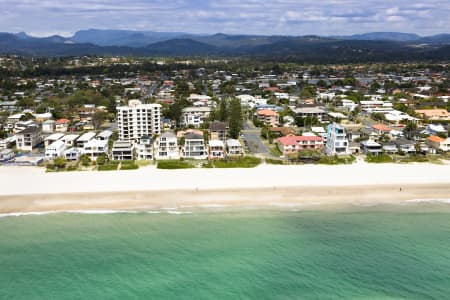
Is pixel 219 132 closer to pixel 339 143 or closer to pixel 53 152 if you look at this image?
pixel 339 143

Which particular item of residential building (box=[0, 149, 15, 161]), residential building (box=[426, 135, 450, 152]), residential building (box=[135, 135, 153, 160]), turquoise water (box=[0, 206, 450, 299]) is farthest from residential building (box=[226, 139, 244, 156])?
residential building (box=[0, 149, 15, 161])

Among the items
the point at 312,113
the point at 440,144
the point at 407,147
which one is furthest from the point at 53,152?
the point at 440,144

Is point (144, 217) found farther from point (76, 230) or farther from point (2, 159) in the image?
point (2, 159)

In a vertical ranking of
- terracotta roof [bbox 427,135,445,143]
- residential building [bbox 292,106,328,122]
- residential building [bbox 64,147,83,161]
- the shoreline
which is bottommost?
the shoreline

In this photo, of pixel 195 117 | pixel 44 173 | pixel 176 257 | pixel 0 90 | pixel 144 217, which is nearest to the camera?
pixel 176 257

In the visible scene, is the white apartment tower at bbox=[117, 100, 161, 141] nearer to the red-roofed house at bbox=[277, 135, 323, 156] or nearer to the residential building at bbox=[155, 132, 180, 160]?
the residential building at bbox=[155, 132, 180, 160]

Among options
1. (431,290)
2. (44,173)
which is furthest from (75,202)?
(431,290)
